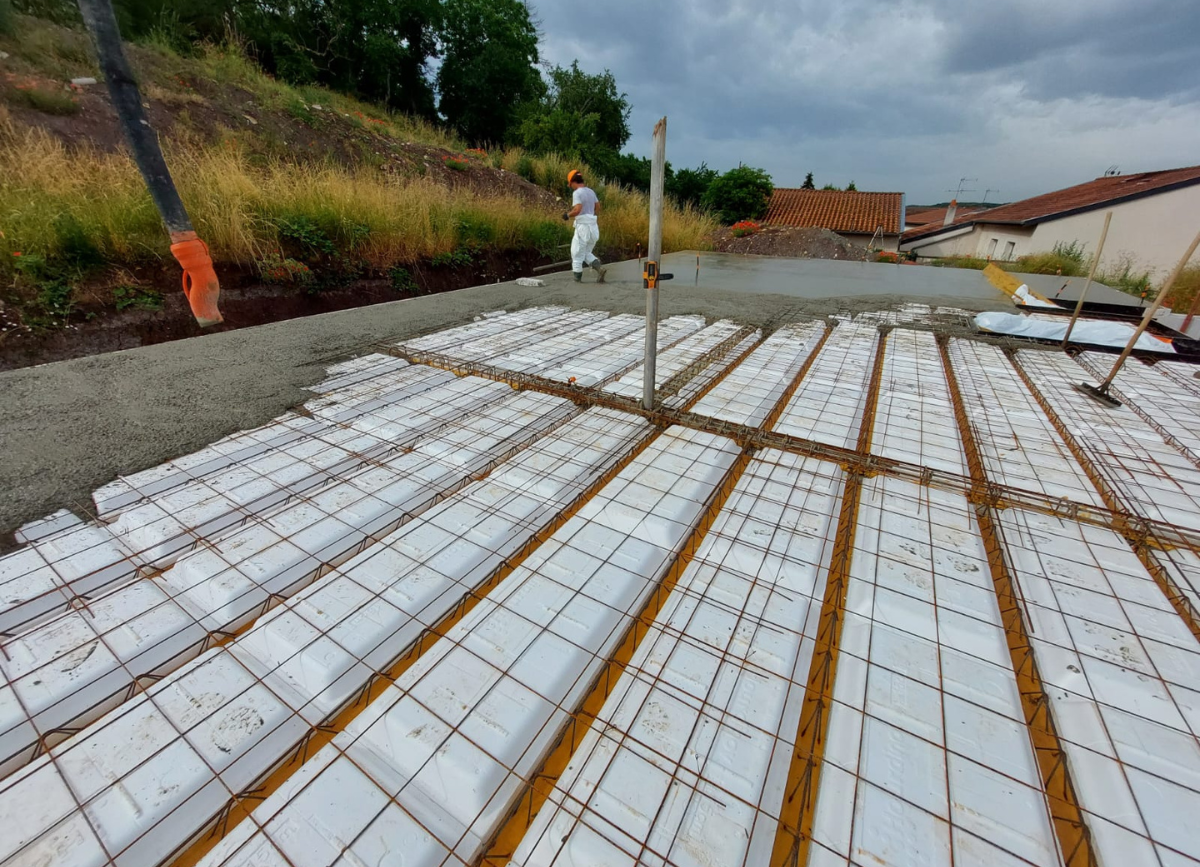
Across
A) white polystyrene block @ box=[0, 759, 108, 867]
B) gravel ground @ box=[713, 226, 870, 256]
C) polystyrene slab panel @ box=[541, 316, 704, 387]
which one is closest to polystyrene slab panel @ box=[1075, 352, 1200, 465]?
polystyrene slab panel @ box=[541, 316, 704, 387]

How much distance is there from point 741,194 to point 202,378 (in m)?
18.2

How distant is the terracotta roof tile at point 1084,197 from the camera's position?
10.6 m

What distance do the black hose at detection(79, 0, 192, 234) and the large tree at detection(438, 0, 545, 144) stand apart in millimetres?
17473

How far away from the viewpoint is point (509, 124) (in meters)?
17.6

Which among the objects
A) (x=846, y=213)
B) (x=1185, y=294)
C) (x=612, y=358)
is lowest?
(x=612, y=358)

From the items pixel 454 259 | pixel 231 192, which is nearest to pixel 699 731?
pixel 231 192

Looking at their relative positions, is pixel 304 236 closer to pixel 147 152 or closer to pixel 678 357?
pixel 147 152

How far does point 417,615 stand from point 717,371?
7.31 feet

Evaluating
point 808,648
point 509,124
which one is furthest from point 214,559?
point 509,124

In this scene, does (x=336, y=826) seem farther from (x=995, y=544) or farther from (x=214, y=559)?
(x=995, y=544)

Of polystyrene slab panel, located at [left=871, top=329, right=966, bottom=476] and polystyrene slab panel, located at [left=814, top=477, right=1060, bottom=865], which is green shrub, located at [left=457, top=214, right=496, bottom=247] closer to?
polystyrene slab panel, located at [left=871, top=329, right=966, bottom=476]

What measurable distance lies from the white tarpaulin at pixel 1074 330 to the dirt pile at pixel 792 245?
7772 mm

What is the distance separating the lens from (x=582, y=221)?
5.25 meters

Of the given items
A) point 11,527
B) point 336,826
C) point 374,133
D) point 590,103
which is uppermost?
point 590,103
